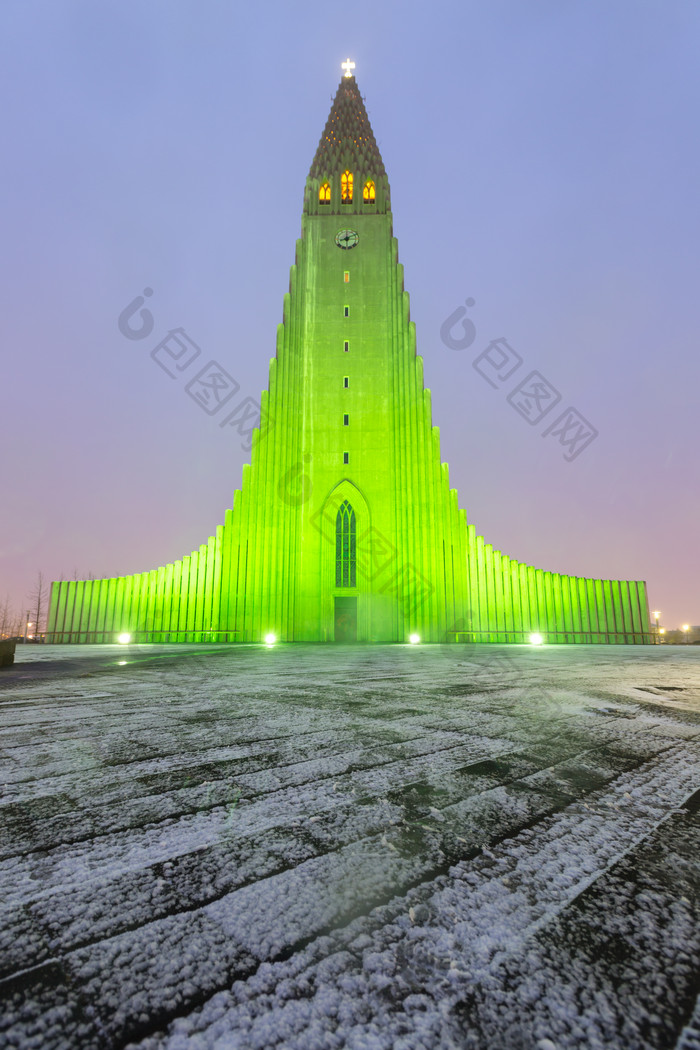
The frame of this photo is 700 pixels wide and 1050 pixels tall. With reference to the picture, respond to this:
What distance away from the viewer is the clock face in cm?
2741

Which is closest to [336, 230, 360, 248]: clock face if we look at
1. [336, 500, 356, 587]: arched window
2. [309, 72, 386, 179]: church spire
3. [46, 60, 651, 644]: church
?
[46, 60, 651, 644]: church

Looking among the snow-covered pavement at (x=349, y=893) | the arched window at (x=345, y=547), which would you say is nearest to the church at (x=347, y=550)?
the arched window at (x=345, y=547)

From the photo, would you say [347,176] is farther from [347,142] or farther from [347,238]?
[347,238]

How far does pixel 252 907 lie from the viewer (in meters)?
1.14

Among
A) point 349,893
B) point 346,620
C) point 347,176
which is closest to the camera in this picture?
point 349,893

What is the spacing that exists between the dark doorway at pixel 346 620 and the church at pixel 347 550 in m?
0.07

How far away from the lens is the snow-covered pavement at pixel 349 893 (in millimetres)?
826

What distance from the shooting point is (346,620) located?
2345cm

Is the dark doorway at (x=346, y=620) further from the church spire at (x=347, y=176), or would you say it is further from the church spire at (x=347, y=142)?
the church spire at (x=347, y=142)

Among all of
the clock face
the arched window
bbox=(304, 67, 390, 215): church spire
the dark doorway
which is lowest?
the dark doorway

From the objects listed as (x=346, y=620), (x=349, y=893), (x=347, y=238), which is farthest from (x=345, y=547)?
(x=349, y=893)

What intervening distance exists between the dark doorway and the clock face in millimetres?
20741

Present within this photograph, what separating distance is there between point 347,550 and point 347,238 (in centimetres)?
1876

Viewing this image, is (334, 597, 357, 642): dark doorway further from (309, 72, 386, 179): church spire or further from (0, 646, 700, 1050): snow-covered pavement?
(309, 72, 386, 179): church spire
